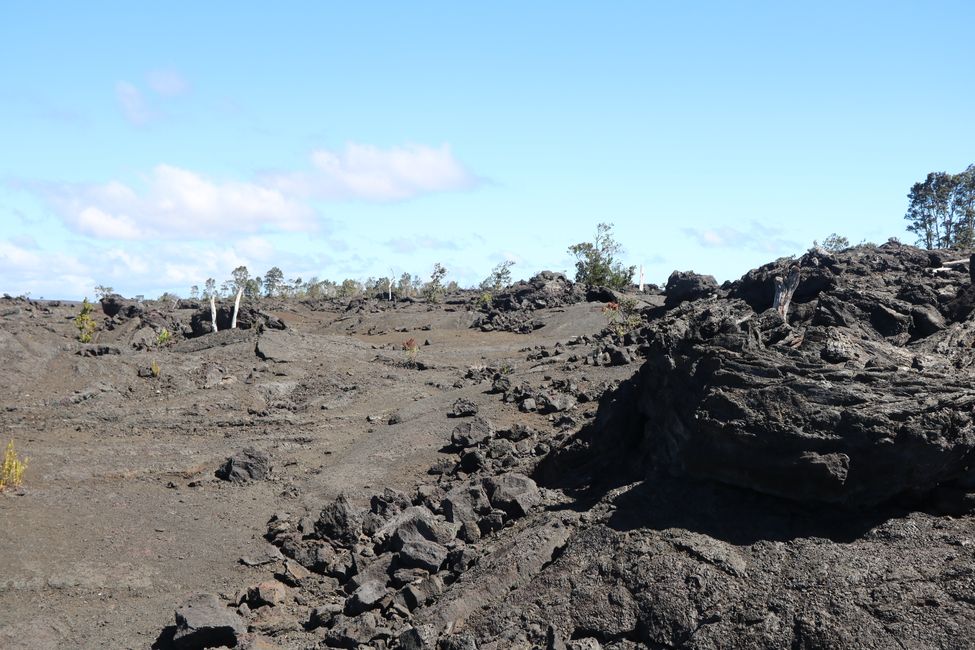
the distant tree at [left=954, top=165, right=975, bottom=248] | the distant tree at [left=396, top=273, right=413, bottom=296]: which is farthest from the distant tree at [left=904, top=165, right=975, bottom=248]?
the distant tree at [left=396, top=273, right=413, bottom=296]

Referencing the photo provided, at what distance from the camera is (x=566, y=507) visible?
34.3 feet

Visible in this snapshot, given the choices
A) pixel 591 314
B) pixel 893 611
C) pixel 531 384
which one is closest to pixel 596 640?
pixel 893 611

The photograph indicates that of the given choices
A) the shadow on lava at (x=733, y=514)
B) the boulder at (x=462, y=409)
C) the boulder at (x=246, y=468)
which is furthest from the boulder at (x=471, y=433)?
the shadow on lava at (x=733, y=514)

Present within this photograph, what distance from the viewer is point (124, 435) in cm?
1706

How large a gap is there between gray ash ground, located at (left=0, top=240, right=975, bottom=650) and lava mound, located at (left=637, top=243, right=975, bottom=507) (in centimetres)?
3

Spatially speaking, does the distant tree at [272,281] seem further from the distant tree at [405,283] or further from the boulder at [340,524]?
the boulder at [340,524]

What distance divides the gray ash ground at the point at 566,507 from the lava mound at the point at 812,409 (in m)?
0.03

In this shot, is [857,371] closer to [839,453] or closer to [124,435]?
[839,453]

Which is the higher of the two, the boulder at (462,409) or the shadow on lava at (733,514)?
the boulder at (462,409)

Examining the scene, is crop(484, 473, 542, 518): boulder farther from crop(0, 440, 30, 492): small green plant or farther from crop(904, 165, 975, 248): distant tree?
crop(904, 165, 975, 248): distant tree

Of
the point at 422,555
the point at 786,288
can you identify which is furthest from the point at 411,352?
the point at 422,555

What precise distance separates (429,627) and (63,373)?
15.6m

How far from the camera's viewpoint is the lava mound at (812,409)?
8.04 metres

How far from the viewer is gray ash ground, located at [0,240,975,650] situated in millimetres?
7676
